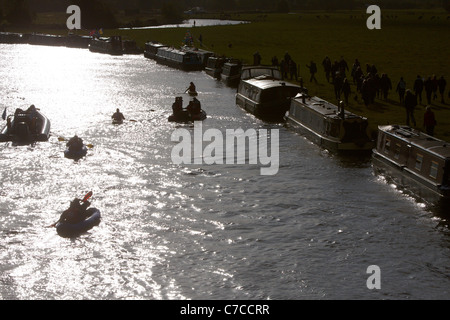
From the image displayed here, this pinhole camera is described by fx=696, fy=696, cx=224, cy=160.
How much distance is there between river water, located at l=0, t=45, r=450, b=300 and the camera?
23.5 m

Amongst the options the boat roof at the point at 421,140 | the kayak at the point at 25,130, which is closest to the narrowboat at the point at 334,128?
the boat roof at the point at 421,140

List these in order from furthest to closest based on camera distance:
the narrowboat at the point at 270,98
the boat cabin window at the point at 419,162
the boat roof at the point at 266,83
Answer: the boat roof at the point at 266,83
the narrowboat at the point at 270,98
the boat cabin window at the point at 419,162

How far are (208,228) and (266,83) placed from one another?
1059 inches

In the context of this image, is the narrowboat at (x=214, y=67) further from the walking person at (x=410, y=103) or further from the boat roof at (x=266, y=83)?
the walking person at (x=410, y=103)

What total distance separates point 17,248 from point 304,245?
1091cm

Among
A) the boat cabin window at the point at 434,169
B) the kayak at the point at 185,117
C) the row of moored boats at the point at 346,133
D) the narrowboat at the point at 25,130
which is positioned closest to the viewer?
the boat cabin window at the point at 434,169

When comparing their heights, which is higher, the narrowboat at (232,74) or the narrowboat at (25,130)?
the narrowboat at (232,74)

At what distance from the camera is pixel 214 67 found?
82.3 metres

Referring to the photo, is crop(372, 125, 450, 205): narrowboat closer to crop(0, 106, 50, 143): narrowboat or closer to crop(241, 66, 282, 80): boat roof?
crop(0, 106, 50, 143): narrowboat

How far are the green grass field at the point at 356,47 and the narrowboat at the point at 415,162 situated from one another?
5.30 m

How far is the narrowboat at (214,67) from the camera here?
80312mm

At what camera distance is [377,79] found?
53.1 m
